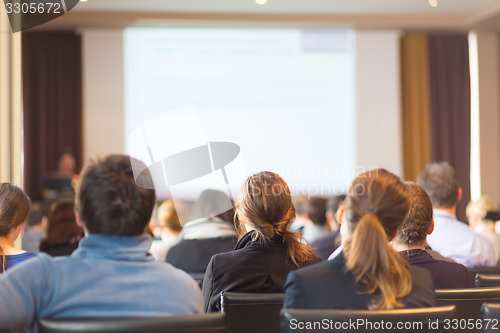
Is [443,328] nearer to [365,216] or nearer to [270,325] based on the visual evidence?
[365,216]

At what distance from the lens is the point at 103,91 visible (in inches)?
307

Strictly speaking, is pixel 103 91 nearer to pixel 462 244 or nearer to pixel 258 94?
pixel 258 94

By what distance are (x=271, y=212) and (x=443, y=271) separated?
62cm

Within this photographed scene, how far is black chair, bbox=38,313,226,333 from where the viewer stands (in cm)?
105

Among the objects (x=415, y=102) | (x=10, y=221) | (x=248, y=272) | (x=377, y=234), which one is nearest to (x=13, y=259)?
(x=10, y=221)

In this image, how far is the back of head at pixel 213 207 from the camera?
120 inches

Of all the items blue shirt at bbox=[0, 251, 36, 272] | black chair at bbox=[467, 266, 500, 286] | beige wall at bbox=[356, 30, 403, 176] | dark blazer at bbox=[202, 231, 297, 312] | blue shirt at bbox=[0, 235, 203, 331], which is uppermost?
beige wall at bbox=[356, 30, 403, 176]

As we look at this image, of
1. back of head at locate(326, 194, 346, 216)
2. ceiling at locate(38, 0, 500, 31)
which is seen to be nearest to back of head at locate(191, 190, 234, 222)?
back of head at locate(326, 194, 346, 216)

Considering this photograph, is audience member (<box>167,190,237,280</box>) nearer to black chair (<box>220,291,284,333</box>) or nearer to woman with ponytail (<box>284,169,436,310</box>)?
black chair (<box>220,291,284,333</box>)

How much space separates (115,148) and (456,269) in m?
6.38

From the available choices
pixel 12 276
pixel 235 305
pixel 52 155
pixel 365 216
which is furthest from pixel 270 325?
pixel 52 155

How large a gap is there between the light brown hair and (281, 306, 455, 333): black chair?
1.25m

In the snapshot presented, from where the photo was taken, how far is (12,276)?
44.3 inches

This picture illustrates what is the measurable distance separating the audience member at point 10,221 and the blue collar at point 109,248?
89 cm
